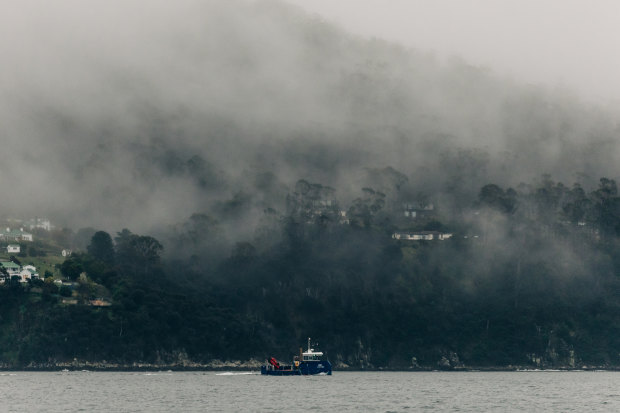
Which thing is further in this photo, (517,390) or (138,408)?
(517,390)

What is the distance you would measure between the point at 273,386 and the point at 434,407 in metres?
51.2

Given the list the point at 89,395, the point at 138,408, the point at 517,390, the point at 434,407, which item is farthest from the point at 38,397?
the point at 517,390

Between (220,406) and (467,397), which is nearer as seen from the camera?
(220,406)

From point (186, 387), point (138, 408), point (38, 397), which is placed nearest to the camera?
point (138, 408)

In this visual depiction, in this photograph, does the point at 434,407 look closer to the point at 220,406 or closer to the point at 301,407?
the point at 301,407

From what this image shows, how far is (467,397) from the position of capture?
559 ft

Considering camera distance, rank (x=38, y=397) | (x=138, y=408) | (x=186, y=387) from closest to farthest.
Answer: (x=138, y=408)
(x=38, y=397)
(x=186, y=387)

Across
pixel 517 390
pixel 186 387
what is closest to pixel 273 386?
pixel 186 387

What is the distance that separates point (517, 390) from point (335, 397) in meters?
39.9

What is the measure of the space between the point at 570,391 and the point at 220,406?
7095 centimetres

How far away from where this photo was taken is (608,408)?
495 feet

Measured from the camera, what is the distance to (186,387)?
18862 centimetres

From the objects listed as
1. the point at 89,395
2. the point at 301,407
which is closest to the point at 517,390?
the point at 301,407

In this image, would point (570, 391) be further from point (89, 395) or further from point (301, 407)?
point (89, 395)
